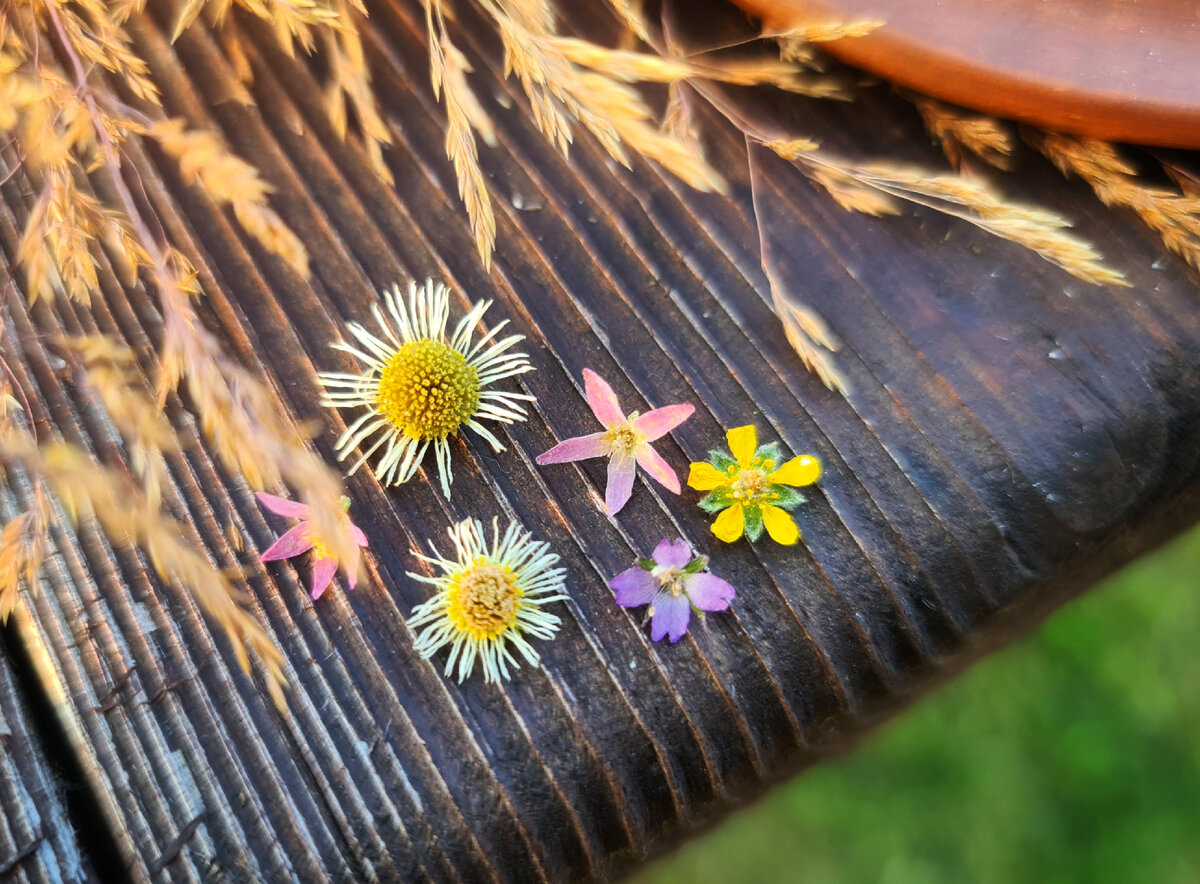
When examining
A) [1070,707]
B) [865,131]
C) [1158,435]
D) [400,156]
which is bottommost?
[1070,707]

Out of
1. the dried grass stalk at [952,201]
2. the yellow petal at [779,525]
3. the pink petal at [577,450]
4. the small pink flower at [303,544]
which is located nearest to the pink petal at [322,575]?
the small pink flower at [303,544]

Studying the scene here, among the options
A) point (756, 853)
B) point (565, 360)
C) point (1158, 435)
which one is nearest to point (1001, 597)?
point (1158, 435)

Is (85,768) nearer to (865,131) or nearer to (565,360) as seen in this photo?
(565,360)

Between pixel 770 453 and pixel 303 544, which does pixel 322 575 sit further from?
pixel 770 453

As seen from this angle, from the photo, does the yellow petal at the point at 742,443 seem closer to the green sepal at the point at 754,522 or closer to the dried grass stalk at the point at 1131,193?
the green sepal at the point at 754,522

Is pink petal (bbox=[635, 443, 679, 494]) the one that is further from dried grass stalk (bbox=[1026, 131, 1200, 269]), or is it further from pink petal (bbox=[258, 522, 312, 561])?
dried grass stalk (bbox=[1026, 131, 1200, 269])
